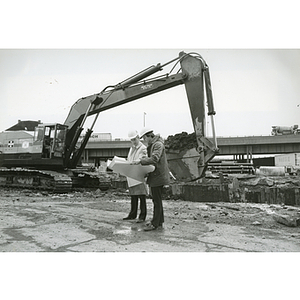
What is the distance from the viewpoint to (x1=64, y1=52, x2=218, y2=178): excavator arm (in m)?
6.05

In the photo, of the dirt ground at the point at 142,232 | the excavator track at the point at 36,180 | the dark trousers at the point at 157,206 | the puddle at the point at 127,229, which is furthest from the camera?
the excavator track at the point at 36,180

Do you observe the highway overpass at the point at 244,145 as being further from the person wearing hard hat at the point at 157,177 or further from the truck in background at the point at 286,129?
the person wearing hard hat at the point at 157,177

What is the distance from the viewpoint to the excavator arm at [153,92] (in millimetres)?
6047

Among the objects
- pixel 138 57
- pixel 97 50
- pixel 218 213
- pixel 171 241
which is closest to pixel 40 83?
pixel 97 50

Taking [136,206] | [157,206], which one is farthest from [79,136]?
[157,206]

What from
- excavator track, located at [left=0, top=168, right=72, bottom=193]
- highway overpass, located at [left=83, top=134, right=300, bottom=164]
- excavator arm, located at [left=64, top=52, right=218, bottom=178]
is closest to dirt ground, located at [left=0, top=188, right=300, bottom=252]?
excavator arm, located at [left=64, top=52, right=218, bottom=178]

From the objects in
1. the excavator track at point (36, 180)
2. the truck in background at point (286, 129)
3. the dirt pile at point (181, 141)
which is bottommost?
the excavator track at point (36, 180)

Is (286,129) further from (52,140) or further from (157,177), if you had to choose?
(52,140)

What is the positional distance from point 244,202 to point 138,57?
14.8 feet

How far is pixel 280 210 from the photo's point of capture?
20.1ft

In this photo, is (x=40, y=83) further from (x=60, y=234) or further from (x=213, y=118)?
(x=213, y=118)

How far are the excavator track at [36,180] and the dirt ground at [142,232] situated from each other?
3000mm

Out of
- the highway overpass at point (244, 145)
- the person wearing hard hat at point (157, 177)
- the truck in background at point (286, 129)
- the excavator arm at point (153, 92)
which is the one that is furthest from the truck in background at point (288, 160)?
the person wearing hard hat at point (157, 177)

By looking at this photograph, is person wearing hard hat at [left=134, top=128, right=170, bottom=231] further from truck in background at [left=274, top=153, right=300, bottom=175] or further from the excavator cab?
truck in background at [left=274, top=153, right=300, bottom=175]
